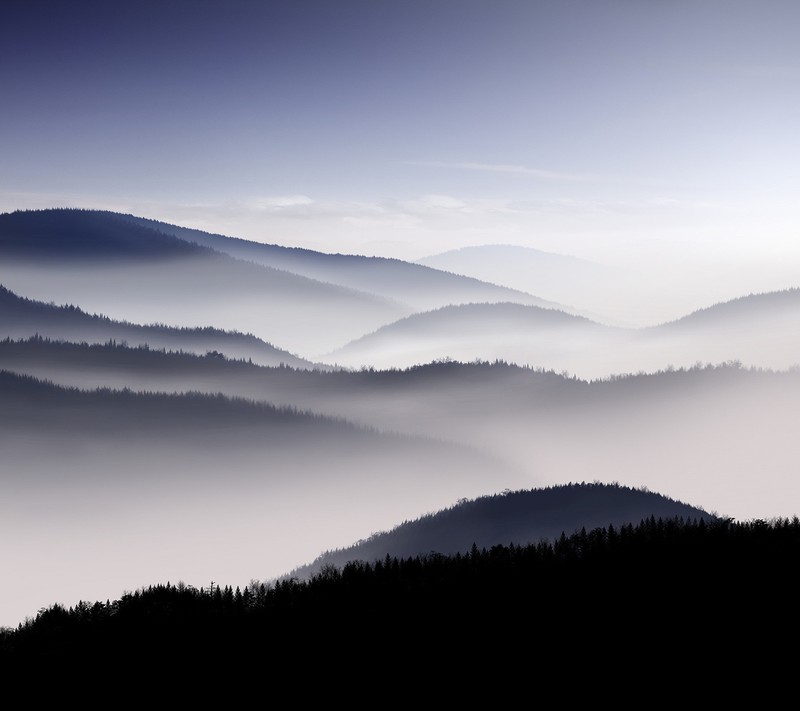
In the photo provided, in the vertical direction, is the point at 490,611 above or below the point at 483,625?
above

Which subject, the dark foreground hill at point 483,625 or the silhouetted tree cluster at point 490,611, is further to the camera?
the silhouetted tree cluster at point 490,611

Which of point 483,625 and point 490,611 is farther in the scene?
point 490,611

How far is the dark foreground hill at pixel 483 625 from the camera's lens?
44.2 m

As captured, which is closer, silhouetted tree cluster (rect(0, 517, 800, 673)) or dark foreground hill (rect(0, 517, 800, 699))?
dark foreground hill (rect(0, 517, 800, 699))

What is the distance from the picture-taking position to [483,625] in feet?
184

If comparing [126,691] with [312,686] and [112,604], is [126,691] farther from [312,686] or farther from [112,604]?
[112,604]

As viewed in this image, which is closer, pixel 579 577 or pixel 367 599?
pixel 579 577

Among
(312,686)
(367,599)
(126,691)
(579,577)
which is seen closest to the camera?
(312,686)

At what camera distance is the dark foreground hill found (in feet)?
145

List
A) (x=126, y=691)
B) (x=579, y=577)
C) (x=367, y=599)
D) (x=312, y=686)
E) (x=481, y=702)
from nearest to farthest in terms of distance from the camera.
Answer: (x=481, y=702) < (x=312, y=686) < (x=126, y=691) < (x=579, y=577) < (x=367, y=599)

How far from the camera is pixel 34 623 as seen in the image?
226 feet

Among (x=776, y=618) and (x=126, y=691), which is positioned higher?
(x=776, y=618)

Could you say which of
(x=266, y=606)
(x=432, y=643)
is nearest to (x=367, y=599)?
(x=266, y=606)

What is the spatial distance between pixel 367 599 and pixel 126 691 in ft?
67.2
